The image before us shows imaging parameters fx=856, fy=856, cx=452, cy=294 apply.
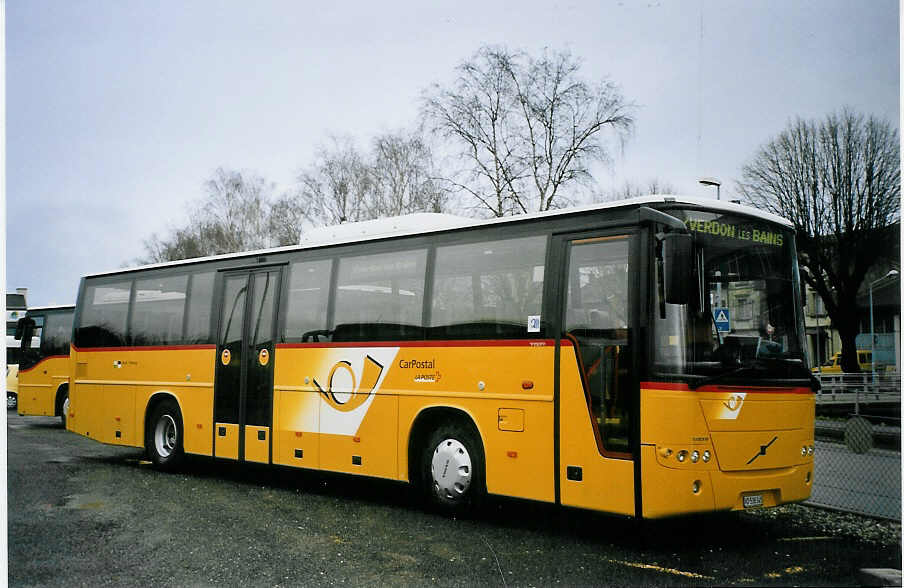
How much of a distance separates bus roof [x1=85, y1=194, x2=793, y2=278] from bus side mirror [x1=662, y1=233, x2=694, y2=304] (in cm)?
57

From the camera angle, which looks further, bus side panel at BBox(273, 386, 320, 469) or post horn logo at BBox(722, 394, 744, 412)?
bus side panel at BBox(273, 386, 320, 469)

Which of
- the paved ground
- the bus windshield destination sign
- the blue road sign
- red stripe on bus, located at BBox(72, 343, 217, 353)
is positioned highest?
the bus windshield destination sign

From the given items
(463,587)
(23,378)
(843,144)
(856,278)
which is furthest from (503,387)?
(23,378)

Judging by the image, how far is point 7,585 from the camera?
658 centimetres

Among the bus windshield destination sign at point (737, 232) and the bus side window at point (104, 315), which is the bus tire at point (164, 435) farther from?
the bus windshield destination sign at point (737, 232)

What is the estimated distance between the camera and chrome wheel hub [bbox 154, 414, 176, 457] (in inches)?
495

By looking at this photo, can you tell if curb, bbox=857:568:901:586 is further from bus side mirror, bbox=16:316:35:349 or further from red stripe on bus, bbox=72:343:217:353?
bus side mirror, bbox=16:316:35:349

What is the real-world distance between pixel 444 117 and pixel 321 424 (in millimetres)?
18400

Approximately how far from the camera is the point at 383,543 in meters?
7.57

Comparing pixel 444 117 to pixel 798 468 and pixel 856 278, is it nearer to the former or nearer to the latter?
pixel 856 278

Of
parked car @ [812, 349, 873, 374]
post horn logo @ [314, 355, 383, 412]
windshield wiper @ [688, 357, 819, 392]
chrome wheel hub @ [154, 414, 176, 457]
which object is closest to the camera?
windshield wiper @ [688, 357, 819, 392]

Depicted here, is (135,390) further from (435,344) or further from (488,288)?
(488,288)

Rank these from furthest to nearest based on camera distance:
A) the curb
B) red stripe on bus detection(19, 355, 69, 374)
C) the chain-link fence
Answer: red stripe on bus detection(19, 355, 69, 374) < the chain-link fence < the curb

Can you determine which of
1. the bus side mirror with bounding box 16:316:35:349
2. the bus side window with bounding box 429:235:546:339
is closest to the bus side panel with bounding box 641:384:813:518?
the bus side window with bounding box 429:235:546:339
